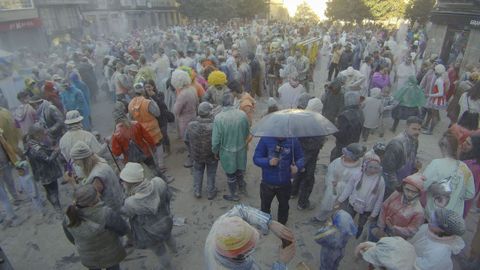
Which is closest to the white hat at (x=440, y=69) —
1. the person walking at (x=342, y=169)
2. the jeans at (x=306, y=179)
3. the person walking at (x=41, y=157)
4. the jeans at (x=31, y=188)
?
the jeans at (x=306, y=179)

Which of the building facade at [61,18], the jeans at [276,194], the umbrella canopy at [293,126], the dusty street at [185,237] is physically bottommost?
the dusty street at [185,237]

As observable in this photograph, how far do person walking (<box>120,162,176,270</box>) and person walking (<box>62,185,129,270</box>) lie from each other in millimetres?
212

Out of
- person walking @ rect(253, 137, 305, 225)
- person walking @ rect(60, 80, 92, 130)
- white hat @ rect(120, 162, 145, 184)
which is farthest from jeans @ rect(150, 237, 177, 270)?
person walking @ rect(60, 80, 92, 130)

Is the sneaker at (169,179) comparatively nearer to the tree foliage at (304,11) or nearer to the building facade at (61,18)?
the building facade at (61,18)

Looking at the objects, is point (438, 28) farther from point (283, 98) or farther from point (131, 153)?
point (131, 153)

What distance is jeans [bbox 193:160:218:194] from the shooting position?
536 centimetres

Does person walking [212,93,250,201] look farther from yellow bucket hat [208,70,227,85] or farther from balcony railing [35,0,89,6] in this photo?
balcony railing [35,0,89,6]

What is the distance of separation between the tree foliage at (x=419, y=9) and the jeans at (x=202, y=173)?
34.7 meters

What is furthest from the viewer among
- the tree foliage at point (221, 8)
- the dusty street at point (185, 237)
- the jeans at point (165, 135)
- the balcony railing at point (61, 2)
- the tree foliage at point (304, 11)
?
the tree foliage at point (304, 11)

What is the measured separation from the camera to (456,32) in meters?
14.6

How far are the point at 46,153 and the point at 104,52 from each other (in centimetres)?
1268

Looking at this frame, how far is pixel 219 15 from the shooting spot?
41500 millimetres

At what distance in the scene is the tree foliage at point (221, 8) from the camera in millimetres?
41250

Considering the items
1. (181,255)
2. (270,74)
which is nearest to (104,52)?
(270,74)
